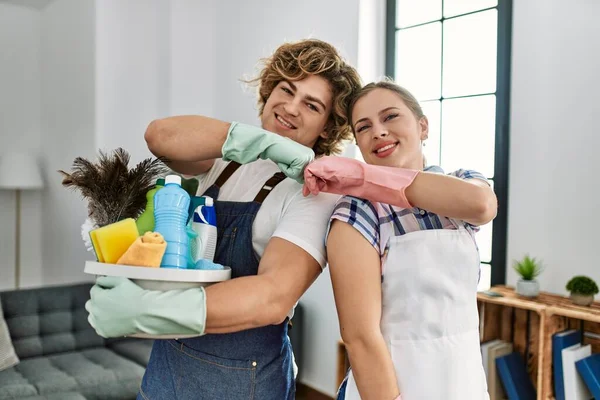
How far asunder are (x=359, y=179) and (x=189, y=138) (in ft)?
1.08

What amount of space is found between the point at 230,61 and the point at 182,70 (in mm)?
356

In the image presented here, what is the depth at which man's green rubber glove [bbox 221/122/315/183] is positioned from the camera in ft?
3.31

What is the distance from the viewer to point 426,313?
1.00 m

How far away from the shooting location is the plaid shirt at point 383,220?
1.00 meters

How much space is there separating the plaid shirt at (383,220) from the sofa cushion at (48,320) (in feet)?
7.95

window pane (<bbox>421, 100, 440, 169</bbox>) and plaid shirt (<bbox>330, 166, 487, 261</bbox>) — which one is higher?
window pane (<bbox>421, 100, 440, 169</bbox>)

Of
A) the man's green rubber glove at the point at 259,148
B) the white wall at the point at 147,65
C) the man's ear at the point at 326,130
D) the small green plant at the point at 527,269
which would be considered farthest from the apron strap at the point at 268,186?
the white wall at the point at 147,65

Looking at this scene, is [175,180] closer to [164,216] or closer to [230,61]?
[164,216]

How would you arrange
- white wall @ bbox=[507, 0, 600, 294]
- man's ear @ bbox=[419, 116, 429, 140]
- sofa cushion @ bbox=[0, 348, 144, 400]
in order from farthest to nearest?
sofa cushion @ bbox=[0, 348, 144, 400], white wall @ bbox=[507, 0, 600, 294], man's ear @ bbox=[419, 116, 429, 140]

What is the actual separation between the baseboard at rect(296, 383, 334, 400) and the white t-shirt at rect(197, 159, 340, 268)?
7.17 ft

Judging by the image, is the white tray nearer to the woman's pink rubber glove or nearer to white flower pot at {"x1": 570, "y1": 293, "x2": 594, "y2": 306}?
the woman's pink rubber glove

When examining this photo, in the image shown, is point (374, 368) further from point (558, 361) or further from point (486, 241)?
point (486, 241)

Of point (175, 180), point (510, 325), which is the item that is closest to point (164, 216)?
point (175, 180)

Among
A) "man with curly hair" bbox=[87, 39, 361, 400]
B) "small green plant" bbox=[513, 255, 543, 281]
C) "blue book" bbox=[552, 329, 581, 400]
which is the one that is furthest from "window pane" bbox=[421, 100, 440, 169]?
"man with curly hair" bbox=[87, 39, 361, 400]
